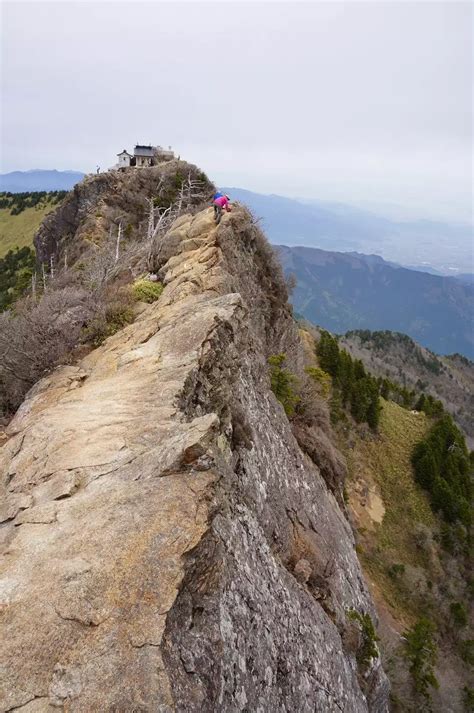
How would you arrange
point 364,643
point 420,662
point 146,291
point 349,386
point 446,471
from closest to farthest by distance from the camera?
point 364,643 < point 146,291 < point 420,662 < point 446,471 < point 349,386

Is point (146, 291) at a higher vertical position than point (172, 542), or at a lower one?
higher

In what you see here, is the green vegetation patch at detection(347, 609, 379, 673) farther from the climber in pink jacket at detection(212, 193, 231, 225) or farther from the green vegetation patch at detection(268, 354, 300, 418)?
the climber in pink jacket at detection(212, 193, 231, 225)

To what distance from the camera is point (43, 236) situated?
181 feet

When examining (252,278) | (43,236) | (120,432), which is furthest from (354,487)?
(43,236)

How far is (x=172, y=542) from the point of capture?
641cm

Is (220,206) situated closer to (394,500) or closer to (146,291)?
(146,291)

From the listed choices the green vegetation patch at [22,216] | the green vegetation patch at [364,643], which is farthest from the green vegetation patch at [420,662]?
the green vegetation patch at [22,216]

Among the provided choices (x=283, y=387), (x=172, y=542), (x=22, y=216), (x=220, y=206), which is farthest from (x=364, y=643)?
(x=22, y=216)

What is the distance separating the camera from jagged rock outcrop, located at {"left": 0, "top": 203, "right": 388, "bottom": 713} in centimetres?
542

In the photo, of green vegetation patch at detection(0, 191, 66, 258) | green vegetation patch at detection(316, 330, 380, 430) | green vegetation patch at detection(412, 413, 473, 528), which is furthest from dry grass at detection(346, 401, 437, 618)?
green vegetation patch at detection(0, 191, 66, 258)

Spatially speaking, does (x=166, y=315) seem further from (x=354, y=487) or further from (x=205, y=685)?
(x=354, y=487)

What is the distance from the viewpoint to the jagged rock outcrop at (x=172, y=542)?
17.8 feet

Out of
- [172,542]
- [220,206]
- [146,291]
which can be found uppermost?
[220,206]

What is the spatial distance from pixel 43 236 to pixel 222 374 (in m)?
52.7
